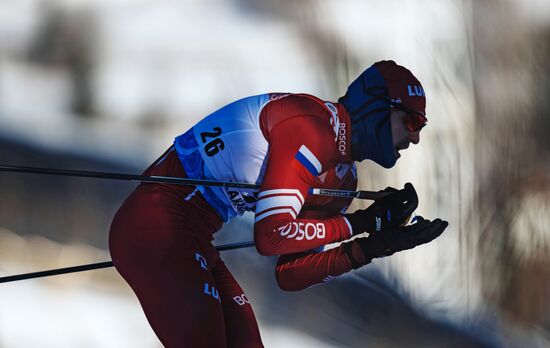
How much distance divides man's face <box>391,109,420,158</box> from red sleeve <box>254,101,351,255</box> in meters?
0.26

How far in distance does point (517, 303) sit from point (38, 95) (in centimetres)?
205

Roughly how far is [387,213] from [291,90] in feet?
3.44

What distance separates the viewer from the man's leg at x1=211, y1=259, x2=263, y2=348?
1.68 m

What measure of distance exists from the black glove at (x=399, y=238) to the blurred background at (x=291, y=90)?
2.99 feet

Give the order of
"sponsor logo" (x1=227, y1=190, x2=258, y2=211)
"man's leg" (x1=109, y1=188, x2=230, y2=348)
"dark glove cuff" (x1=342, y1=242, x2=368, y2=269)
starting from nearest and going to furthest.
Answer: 1. "man's leg" (x1=109, y1=188, x2=230, y2=348)
2. "sponsor logo" (x1=227, y1=190, x2=258, y2=211)
3. "dark glove cuff" (x1=342, y1=242, x2=368, y2=269)

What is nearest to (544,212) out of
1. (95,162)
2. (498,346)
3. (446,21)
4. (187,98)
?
(498,346)

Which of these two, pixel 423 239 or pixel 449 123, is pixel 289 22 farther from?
pixel 423 239

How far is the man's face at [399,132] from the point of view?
6.17 ft

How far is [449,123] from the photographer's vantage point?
3195mm

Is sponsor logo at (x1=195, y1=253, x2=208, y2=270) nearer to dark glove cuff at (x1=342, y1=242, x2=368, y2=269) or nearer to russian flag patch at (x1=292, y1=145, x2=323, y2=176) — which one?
russian flag patch at (x1=292, y1=145, x2=323, y2=176)

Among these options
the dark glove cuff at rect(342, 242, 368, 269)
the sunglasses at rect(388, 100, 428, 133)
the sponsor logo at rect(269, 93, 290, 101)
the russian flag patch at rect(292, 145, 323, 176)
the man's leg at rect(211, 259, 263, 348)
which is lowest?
the man's leg at rect(211, 259, 263, 348)

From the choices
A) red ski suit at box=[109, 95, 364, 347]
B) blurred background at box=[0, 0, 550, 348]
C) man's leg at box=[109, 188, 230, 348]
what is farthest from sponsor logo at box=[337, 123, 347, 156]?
blurred background at box=[0, 0, 550, 348]

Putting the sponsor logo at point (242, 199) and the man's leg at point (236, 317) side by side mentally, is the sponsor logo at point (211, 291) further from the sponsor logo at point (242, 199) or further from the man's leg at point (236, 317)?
the sponsor logo at point (242, 199)

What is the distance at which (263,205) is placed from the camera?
162 centimetres
